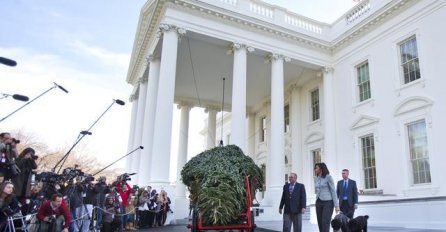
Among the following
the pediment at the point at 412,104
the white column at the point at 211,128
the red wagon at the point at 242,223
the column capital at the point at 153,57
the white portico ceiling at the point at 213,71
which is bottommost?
the red wagon at the point at 242,223

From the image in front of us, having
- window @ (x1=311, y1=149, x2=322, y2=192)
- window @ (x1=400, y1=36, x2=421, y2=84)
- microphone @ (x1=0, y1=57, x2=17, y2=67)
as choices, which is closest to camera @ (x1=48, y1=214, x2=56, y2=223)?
microphone @ (x1=0, y1=57, x2=17, y2=67)

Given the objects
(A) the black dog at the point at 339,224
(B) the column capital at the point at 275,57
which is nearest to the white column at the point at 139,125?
(B) the column capital at the point at 275,57

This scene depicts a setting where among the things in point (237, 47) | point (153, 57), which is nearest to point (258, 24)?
point (237, 47)

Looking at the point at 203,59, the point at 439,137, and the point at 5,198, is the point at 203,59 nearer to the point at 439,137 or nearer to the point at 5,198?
the point at 439,137

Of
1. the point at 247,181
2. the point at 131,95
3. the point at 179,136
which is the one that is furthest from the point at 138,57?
the point at 247,181

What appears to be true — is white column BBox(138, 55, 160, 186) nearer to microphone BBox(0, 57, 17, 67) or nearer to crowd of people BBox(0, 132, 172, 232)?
crowd of people BBox(0, 132, 172, 232)

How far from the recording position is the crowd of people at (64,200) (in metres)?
6.86

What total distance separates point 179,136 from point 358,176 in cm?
1223

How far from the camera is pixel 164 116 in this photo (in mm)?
14477

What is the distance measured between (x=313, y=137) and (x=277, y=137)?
163 inches

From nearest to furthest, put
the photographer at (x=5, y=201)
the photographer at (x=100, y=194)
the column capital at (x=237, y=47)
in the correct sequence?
the photographer at (x=5, y=201), the photographer at (x=100, y=194), the column capital at (x=237, y=47)

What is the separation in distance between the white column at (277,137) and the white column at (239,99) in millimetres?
1699

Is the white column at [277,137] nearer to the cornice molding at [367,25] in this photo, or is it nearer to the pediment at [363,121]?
the cornice molding at [367,25]

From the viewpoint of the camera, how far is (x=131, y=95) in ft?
79.5
